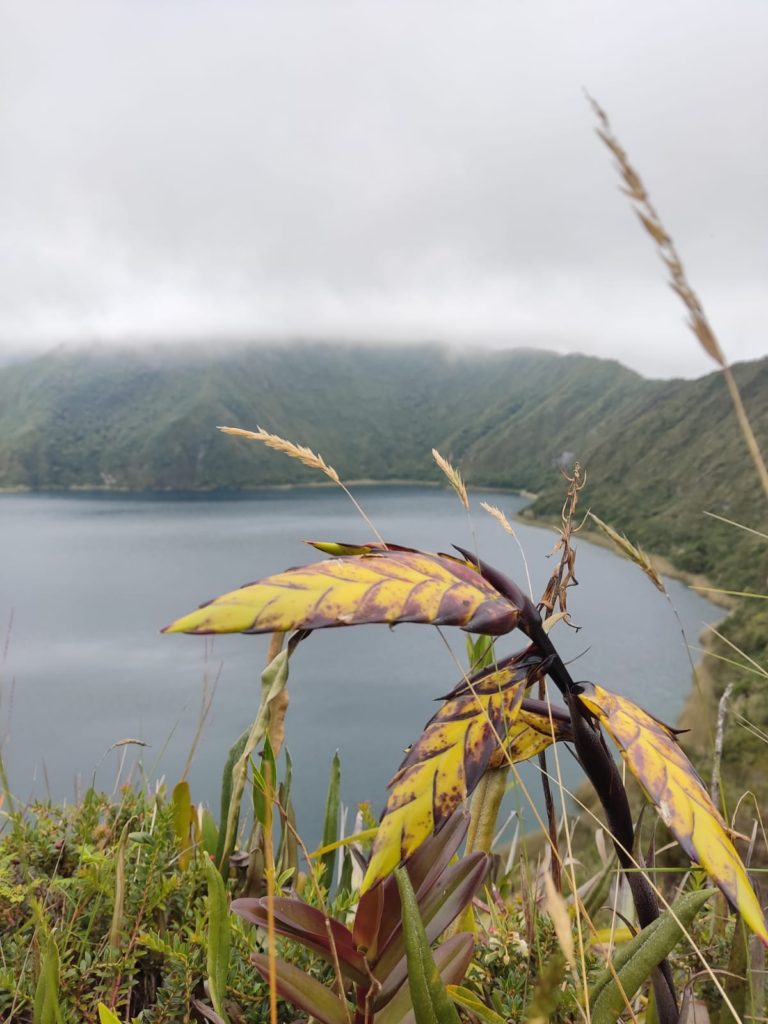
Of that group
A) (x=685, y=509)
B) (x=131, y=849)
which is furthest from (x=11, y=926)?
(x=685, y=509)

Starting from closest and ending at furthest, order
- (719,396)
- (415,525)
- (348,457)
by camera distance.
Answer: (415,525) < (719,396) < (348,457)

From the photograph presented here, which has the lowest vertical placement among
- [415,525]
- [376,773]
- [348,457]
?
[376,773]

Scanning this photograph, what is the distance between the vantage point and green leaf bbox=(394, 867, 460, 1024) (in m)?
0.70

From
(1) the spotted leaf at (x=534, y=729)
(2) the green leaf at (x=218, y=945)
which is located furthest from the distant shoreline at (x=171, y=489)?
(1) the spotted leaf at (x=534, y=729)

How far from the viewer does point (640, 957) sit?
0.71 metres

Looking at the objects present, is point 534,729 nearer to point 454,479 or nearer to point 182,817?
point 454,479

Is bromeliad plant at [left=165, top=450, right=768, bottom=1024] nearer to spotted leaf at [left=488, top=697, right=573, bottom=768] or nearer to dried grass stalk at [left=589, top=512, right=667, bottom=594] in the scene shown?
spotted leaf at [left=488, top=697, right=573, bottom=768]

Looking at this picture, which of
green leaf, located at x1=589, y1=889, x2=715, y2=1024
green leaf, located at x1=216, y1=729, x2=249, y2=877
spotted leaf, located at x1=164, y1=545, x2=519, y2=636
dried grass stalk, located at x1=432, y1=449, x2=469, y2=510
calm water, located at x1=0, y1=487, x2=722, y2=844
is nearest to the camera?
spotted leaf, located at x1=164, y1=545, x2=519, y2=636

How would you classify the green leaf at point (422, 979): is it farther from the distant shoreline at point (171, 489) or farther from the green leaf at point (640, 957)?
the distant shoreline at point (171, 489)

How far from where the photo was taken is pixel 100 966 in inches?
40.7

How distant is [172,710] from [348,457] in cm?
12687

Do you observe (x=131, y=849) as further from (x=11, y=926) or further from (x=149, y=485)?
(x=149, y=485)

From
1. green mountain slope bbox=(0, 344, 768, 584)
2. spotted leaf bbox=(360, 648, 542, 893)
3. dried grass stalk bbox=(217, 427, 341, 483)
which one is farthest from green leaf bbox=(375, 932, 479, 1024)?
green mountain slope bbox=(0, 344, 768, 584)

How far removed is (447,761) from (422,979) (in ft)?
0.96
